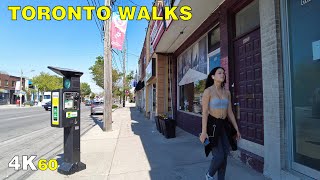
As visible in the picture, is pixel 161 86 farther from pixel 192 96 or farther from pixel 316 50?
pixel 316 50

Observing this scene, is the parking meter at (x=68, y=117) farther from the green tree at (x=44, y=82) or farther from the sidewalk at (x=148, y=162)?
the green tree at (x=44, y=82)

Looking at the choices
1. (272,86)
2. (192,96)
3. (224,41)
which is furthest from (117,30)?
(272,86)

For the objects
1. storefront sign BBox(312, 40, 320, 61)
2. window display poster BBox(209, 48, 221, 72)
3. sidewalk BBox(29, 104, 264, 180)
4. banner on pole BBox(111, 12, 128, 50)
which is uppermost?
banner on pole BBox(111, 12, 128, 50)

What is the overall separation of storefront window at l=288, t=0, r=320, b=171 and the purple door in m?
1.00

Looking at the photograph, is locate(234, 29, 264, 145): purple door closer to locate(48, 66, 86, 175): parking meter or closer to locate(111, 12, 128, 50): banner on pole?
locate(48, 66, 86, 175): parking meter

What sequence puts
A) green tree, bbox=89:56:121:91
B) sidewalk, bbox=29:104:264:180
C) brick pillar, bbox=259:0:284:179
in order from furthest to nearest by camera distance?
green tree, bbox=89:56:121:91 → sidewalk, bbox=29:104:264:180 → brick pillar, bbox=259:0:284:179

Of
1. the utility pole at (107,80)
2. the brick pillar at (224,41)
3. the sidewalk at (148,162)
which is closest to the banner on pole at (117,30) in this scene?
the utility pole at (107,80)

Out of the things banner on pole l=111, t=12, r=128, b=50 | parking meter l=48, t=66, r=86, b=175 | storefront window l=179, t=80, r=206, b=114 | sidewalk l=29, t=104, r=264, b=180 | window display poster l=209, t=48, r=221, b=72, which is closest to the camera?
sidewalk l=29, t=104, r=264, b=180

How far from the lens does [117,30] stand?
13617 millimetres

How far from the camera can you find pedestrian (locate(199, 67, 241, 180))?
13.4 ft

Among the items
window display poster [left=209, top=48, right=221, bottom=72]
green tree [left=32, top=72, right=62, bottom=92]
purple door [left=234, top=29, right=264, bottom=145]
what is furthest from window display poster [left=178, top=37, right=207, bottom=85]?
green tree [left=32, top=72, right=62, bottom=92]

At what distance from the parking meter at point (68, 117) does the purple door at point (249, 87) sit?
362 centimetres

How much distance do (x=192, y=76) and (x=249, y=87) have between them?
4.78 meters

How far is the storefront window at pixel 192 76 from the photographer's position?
31.0ft
